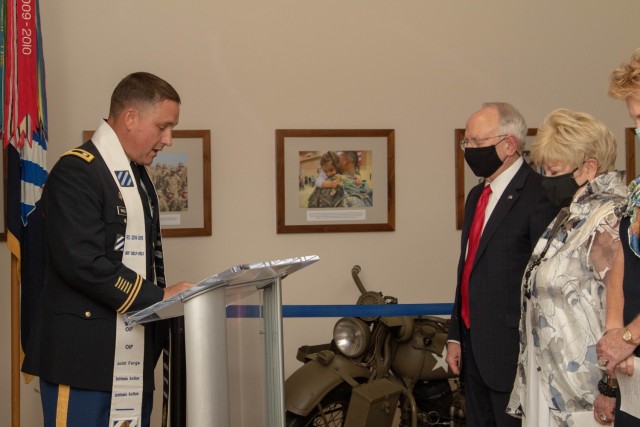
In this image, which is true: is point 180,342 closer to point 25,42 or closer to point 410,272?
point 25,42

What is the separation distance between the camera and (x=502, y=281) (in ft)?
10.6

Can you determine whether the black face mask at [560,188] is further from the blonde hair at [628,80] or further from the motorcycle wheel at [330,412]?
the motorcycle wheel at [330,412]

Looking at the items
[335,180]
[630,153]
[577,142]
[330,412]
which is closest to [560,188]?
[577,142]

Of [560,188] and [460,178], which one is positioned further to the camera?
[460,178]

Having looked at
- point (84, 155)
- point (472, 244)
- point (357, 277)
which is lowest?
point (357, 277)

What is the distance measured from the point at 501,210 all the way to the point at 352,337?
1.56 m

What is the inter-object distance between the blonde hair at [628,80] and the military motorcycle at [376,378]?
2409mm

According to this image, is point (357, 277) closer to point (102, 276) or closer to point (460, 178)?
point (460, 178)

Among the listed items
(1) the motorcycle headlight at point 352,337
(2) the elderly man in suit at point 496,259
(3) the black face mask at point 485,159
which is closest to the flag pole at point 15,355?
(1) the motorcycle headlight at point 352,337

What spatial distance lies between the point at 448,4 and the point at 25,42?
105 inches

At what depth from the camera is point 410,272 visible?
5.48 metres

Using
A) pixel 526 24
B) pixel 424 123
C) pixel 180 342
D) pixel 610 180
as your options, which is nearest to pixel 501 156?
pixel 610 180

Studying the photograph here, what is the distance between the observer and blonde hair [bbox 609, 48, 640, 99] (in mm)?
2232

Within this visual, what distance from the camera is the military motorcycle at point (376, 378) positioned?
171 inches
